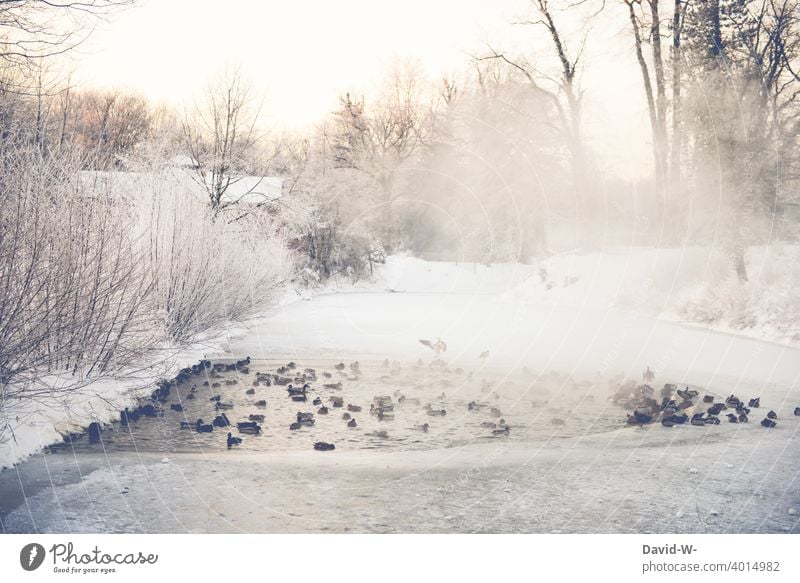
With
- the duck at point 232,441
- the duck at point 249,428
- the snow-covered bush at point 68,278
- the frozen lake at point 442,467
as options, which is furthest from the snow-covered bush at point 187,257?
the duck at point 232,441

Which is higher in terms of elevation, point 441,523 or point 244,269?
point 244,269

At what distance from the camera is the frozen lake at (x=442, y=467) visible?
12.4ft

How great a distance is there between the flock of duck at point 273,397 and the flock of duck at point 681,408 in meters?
1.63

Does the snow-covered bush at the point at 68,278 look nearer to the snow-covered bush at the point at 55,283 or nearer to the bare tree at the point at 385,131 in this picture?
the snow-covered bush at the point at 55,283

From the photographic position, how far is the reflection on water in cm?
574

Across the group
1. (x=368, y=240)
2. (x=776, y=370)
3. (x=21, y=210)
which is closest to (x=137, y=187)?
(x=21, y=210)

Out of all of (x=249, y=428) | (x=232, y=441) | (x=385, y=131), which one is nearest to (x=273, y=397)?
(x=249, y=428)

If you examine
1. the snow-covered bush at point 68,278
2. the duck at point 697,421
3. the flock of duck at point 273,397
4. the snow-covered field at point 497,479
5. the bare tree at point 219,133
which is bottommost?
the flock of duck at point 273,397

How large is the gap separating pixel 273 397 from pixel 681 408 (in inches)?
187

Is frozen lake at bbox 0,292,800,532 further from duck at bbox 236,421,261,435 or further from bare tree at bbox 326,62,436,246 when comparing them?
bare tree at bbox 326,62,436,246

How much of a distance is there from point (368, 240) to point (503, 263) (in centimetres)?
738

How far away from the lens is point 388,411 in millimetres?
7004
